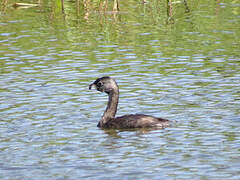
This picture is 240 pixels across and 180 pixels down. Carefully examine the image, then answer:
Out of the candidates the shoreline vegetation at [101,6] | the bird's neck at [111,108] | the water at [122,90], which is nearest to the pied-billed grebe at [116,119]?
the bird's neck at [111,108]

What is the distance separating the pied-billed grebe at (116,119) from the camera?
1570 centimetres

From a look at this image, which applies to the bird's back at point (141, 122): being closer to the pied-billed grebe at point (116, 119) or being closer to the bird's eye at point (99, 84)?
the pied-billed grebe at point (116, 119)

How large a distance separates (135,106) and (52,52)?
838cm

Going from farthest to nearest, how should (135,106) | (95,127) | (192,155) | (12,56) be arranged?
(12,56) < (135,106) < (95,127) < (192,155)

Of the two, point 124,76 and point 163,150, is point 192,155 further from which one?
point 124,76

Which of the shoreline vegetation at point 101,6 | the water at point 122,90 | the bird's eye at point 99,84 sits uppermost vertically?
the shoreline vegetation at point 101,6

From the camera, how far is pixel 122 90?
20062 millimetres

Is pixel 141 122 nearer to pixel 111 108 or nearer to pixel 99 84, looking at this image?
pixel 111 108

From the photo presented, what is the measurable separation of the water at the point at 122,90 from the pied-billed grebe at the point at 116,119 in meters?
0.20

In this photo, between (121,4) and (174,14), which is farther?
(121,4)

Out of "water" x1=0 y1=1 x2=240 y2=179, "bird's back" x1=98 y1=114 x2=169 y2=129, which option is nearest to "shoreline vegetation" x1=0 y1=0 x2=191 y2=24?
"water" x1=0 y1=1 x2=240 y2=179

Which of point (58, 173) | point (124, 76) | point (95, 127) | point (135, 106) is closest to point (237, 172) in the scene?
point (58, 173)

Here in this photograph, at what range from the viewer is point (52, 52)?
25703 mm

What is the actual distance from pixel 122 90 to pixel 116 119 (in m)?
3.61
